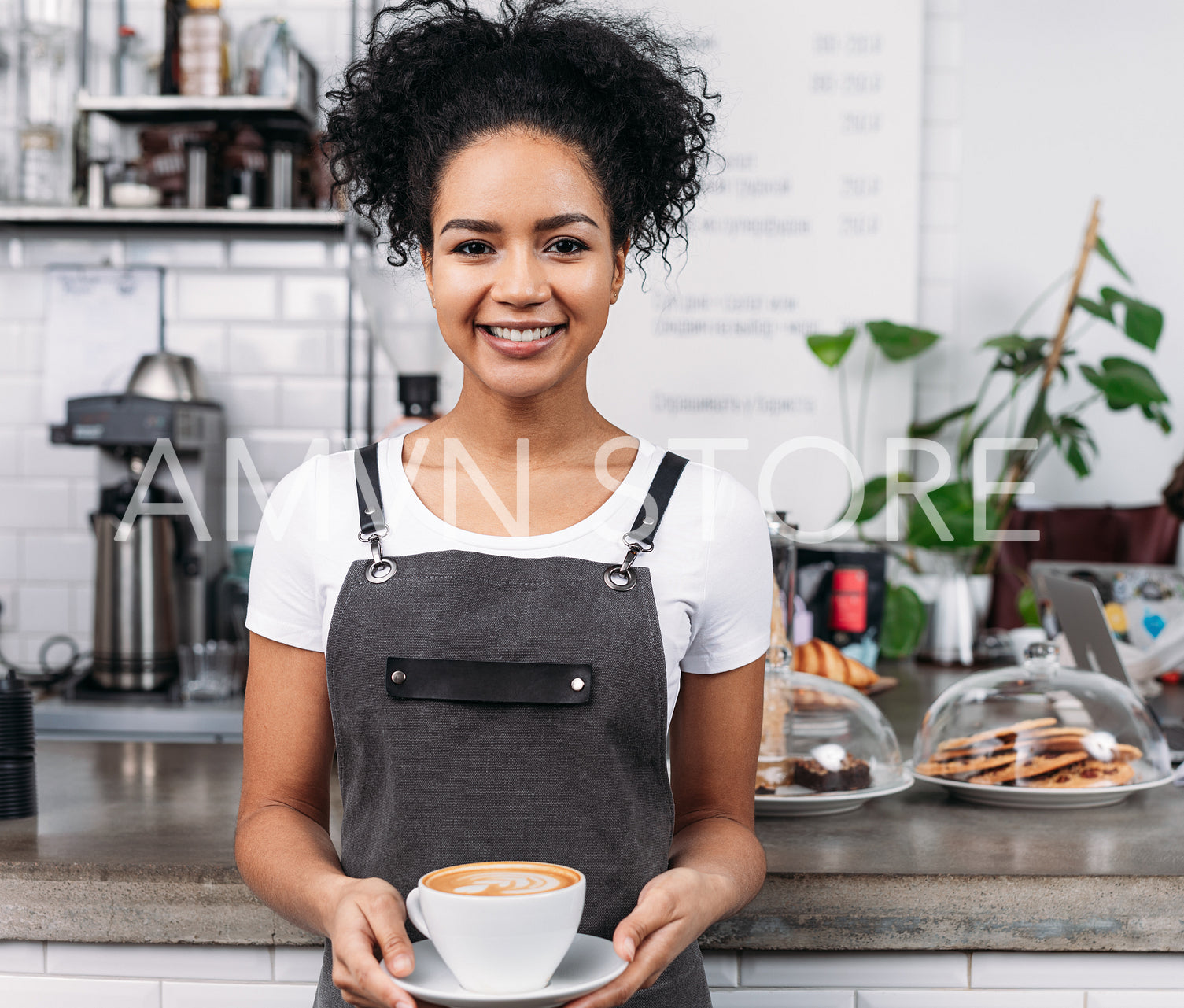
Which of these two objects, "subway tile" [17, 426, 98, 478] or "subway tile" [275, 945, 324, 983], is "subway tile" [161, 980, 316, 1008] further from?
"subway tile" [17, 426, 98, 478]

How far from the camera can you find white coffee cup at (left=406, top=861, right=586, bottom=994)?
27.7 inches

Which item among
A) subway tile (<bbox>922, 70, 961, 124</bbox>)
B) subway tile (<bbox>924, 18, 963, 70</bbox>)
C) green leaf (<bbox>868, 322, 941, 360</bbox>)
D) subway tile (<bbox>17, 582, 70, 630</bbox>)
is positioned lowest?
subway tile (<bbox>17, 582, 70, 630</bbox>)

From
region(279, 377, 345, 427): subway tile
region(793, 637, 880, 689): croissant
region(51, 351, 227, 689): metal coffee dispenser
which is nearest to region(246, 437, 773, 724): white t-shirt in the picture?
region(793, 637, 880, 689): croissant

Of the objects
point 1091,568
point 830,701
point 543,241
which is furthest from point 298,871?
point 1091,568

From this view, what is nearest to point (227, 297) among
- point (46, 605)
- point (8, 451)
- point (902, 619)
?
point (8, 451)

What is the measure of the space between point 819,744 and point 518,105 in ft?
2.64

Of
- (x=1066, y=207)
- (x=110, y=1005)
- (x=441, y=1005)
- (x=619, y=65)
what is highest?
(x=1066, y=207)

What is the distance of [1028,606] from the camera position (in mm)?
2705

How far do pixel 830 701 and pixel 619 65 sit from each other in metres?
0.78

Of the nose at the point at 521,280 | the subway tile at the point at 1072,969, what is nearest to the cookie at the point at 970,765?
the subway tile at the point at 1072,969

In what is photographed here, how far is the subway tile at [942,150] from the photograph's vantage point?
3.08 meters

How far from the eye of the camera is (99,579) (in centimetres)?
230

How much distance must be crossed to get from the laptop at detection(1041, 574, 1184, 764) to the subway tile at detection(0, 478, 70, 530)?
7.23ft

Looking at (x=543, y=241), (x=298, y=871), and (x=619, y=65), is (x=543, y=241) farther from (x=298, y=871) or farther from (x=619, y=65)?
(x=298, y=871)
